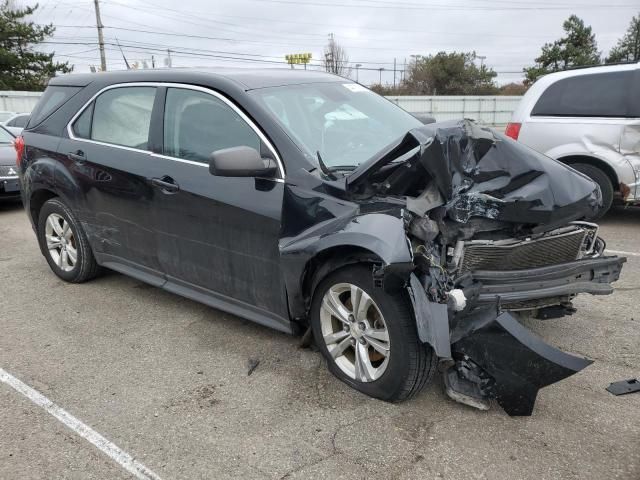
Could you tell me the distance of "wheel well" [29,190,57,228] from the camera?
5.05 metres

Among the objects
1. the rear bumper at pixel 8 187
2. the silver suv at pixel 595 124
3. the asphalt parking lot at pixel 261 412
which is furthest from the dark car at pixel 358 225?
the rear bumper at pixel 8 187

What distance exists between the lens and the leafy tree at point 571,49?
1779 inches

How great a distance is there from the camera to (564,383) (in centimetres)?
314

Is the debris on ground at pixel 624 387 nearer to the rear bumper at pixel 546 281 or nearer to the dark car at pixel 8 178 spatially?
the rear bumper at pixel 546 281

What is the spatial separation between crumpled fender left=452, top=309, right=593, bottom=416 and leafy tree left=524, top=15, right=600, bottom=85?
4705cm

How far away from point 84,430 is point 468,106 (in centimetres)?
3044

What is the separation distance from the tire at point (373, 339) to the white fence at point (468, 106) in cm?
2646

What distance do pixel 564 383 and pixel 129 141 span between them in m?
3.42

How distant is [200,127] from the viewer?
12.2ft

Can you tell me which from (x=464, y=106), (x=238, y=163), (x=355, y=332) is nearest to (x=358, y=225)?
(x=355, y=332)

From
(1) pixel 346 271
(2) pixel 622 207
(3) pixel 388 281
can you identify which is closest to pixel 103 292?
(1) pixel 346 271

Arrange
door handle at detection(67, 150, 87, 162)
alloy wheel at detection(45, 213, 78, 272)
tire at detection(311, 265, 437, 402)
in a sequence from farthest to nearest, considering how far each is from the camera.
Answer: alloy wheel at detection(45, 213, 78, 272) < door handle at detection(67, 150, 87, 162) < tire at detection(311, 265, 437, 402)

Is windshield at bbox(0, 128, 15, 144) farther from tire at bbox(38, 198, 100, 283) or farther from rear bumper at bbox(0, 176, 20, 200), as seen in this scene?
tire at bbox(38, 198, 100, 283)

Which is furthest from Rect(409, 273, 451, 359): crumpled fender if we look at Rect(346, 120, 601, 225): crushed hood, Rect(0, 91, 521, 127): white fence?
Rect(0, 91, 521, 127): white fence
